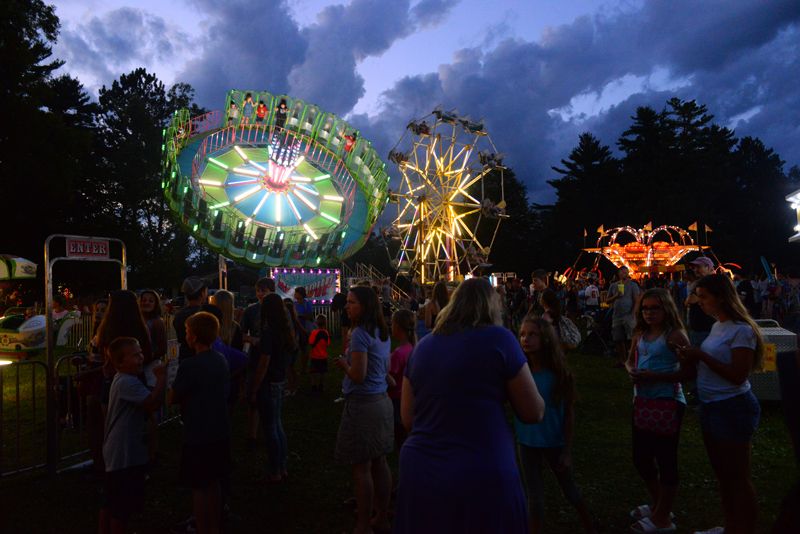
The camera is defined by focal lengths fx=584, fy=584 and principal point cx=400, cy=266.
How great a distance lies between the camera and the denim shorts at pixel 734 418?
3.41 meters

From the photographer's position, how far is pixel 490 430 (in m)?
2.21

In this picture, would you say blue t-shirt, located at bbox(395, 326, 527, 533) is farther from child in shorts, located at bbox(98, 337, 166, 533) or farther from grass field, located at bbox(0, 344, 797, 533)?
grass field, located at bbox(0, 344, 797, 533)

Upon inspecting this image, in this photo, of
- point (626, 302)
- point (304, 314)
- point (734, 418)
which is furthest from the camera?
point (626, 302)

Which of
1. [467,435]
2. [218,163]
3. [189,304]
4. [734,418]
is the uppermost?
[218,163]

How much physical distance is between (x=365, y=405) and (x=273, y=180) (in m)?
20.7

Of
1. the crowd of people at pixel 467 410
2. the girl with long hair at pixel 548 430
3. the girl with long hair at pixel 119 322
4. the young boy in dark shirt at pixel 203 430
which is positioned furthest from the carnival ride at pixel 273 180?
the girl with long hair at pixel 548 430

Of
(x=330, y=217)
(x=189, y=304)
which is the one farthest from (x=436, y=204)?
(x=189, y=304)

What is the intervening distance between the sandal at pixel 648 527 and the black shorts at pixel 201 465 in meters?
2.78

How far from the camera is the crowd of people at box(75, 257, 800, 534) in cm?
220

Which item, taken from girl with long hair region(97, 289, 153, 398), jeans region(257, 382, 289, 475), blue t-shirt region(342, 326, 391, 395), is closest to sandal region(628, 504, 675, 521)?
blue t-shirt region(342, 326, 391, 395)

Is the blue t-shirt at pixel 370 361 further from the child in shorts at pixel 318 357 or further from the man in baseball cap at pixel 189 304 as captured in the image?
the child in shorts at pixel 318 357

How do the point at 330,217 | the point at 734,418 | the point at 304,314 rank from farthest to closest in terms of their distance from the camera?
the point at 330,217 → the point at 304,314 → the point at 734,418

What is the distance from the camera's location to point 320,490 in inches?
196

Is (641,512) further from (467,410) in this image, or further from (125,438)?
(125,438)
